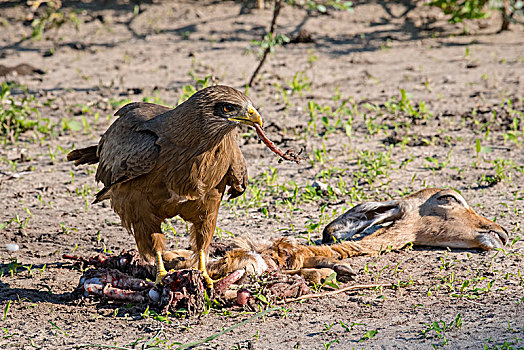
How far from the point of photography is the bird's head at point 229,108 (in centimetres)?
423

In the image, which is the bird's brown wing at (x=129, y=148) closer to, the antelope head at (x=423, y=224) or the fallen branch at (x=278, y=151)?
the fallen branch at (x=278, y=151)

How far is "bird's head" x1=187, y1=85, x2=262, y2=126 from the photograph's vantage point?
4234 millimetres

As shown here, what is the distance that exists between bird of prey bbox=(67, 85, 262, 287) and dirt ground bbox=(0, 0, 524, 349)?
64 cm

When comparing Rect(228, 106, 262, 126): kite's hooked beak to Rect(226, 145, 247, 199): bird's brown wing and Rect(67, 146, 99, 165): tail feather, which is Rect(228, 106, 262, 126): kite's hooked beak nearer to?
Rect(226, 145, 247, 199): bird's brown wing

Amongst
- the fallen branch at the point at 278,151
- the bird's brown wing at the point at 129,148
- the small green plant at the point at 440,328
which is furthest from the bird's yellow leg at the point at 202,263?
the small green plant at the point at 440,328

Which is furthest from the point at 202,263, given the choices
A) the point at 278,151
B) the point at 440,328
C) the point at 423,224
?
the point at 423,224

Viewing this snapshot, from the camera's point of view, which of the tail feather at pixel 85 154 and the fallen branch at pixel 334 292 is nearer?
the fallen branch at pixel 334 292

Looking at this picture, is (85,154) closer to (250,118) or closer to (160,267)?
(160,267)

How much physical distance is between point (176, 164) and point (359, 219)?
78.2 inches

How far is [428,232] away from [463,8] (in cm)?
715

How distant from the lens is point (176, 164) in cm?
439

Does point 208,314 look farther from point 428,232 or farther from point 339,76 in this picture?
point 339,76

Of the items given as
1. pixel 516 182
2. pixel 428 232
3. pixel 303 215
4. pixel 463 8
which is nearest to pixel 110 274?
pixel 303 215

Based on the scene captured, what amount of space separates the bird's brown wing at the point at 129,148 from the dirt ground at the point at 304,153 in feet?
3.04
